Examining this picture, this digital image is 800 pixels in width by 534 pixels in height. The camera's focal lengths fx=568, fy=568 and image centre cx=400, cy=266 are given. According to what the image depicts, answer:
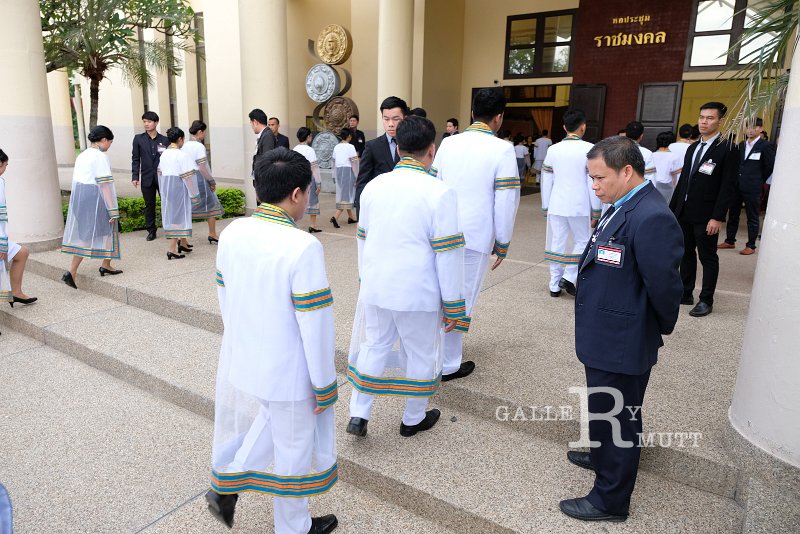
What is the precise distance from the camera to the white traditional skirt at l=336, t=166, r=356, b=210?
9805 millimetres

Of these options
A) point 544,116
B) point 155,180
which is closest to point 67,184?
point 155,180

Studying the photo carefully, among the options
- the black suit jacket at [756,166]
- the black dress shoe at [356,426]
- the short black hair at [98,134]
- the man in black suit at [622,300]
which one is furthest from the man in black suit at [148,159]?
the black suit jacket at [756,166]

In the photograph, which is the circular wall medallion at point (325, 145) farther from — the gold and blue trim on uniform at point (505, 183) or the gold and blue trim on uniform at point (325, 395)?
the gold and blue trim on uniform at point (325, 395)

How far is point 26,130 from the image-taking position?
24.1 feet

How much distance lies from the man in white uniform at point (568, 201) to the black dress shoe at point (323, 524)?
361cm

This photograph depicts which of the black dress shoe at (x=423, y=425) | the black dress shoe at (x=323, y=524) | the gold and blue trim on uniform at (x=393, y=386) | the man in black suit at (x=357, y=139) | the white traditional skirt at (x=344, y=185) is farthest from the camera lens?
the man in black suit at (x=357, y=139)

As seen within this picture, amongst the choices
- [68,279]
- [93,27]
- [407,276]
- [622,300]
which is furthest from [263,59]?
[622,300]

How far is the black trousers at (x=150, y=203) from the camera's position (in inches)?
332

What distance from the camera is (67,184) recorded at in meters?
15.2

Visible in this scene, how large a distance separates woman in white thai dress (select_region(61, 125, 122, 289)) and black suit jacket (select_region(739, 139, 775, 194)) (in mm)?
8300

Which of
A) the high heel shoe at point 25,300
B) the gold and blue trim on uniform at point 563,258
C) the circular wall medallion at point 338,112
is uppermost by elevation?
the circular wall medallion at point 338,112

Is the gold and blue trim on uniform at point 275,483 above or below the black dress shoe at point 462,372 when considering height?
above

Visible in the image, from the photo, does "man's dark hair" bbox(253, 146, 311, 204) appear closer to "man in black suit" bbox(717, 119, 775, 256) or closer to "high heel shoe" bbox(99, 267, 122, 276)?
"high heel shoe" bbox(99, 267, 122, 276)

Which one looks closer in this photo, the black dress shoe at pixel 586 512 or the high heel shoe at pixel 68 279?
the black dress shoe at pixel 586 512
